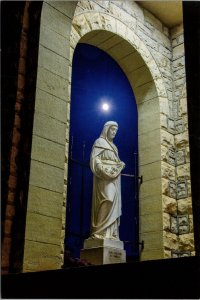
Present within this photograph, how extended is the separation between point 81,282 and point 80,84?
14.7 feet

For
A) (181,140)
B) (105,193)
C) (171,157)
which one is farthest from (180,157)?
(105,193)

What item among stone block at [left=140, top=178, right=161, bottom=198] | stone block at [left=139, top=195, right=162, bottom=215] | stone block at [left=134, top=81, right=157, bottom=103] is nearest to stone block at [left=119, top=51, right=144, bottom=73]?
stone block at [left=134, top=81, right=157, bottom=103]

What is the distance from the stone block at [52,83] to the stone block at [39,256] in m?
1.08

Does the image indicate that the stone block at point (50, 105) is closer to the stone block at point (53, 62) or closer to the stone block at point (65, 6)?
the stone block at point (53, 62)

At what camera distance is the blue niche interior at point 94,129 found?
17.2ft

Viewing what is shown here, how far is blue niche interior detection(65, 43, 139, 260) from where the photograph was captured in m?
5.25

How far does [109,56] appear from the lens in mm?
5938

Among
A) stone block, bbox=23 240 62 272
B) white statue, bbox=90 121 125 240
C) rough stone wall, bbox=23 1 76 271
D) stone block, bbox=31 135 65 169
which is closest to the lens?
stone block, bbox=23 240 62 272

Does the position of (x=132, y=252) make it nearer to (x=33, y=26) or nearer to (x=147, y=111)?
(x=147, y=111)

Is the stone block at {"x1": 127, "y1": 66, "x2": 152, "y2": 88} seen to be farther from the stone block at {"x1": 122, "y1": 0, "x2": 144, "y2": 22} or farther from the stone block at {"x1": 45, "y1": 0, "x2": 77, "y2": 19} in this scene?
the stone block at {"x1": 45, "y1": 0, "x2": 77, "y2": 19}

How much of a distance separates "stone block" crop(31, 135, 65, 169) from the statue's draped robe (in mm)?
1854

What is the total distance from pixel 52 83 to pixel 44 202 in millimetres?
883

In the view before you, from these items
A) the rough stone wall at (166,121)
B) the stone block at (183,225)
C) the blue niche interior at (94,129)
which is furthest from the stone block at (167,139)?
the stone block at (183,225)

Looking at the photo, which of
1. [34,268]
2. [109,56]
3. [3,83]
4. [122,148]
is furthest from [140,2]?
[34,268]
